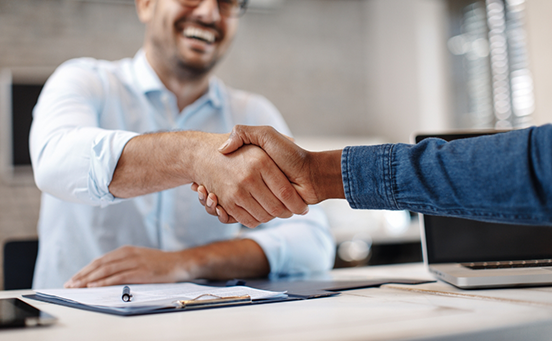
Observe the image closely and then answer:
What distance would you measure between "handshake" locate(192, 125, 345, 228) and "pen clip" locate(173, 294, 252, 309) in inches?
10.9

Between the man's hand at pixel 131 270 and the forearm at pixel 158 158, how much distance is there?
0.14m

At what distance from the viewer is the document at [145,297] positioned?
1.99ft

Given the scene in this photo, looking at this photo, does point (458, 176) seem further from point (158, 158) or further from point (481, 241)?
point (158, 158)

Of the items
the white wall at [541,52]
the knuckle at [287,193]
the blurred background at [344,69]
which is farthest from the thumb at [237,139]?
the blurred background at [344,69]

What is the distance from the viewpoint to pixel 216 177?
3.10 ft

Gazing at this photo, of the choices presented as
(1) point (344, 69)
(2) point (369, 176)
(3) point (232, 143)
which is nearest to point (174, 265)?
(3) point (232, 143)

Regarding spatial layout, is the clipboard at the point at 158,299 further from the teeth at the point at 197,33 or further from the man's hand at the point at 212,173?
the teeth at the point at 197,33

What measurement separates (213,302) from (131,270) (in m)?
0.38

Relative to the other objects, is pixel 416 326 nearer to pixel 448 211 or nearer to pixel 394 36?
pixel 448 211

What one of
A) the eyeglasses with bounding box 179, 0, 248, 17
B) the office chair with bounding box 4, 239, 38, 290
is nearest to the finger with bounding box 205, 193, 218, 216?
the office chair with bounding box 4, 239, 38, 290

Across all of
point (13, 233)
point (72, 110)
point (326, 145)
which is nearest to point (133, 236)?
point (72, 110)

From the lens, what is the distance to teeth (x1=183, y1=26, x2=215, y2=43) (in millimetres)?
1431

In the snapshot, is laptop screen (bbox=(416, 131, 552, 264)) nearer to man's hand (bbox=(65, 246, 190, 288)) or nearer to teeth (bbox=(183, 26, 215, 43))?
man's hand (bbox=(65, 246, 190, 288))

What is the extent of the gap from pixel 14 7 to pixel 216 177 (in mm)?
2918
